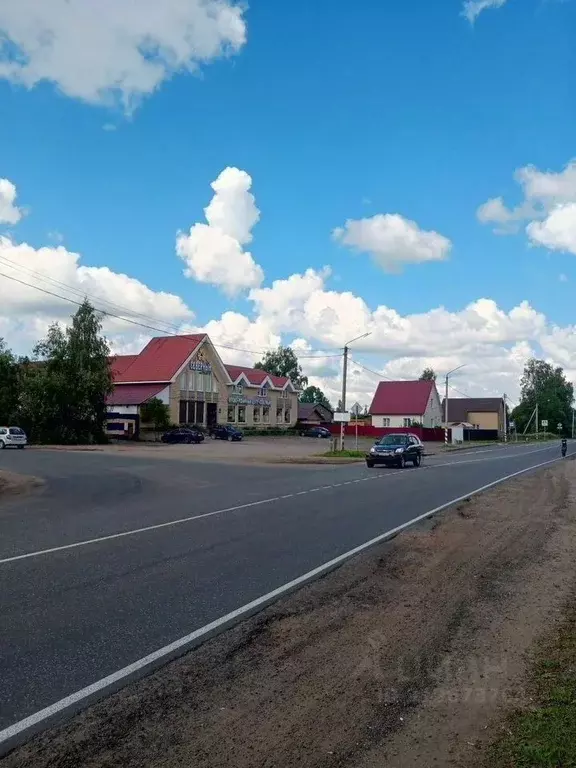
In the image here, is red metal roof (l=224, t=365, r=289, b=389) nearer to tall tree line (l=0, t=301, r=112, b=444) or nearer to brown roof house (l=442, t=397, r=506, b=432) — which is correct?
tall tree line (l=0, t=301, r=112, b=444)

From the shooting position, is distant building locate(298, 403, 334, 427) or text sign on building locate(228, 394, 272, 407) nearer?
text sign on building locate(228, 394, 272, 407)

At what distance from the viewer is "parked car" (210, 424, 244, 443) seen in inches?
2500

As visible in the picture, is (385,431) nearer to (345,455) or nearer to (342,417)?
(345,455)

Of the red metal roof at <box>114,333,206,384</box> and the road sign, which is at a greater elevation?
the red metal roof at <box>114,333,206,384</box>

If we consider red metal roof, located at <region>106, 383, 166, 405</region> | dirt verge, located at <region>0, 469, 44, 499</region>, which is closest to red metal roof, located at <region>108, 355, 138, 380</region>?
red metal roof, located at <region>106, 383, 166, 405</region>

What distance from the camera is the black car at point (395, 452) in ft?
107

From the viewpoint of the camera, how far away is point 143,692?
4.90 meters

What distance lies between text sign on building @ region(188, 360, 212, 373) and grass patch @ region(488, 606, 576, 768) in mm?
62704

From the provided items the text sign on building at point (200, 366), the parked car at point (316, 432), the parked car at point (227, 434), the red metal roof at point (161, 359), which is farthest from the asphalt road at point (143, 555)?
the parked car at point (316, 432)

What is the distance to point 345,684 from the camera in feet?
16.7

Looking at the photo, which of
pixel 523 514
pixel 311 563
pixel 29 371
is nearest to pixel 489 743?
pixel 311 563

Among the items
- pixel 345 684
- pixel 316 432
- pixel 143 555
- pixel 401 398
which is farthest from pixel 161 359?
pixel 345 684

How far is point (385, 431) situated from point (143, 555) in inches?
2926

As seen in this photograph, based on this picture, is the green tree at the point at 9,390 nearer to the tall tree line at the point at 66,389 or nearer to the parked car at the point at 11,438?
the tall tree line at the point at 66,389
